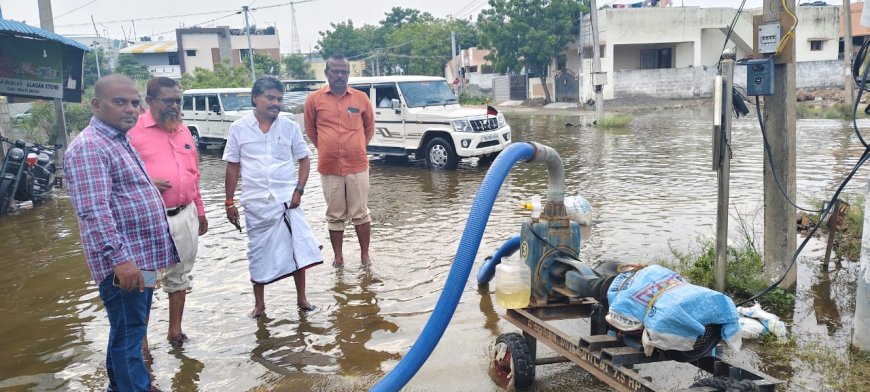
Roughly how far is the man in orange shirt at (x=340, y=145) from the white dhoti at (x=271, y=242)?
3.97 feet

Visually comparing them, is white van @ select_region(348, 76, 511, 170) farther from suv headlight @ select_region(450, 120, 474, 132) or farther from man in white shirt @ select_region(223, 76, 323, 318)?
man in white shirt @ select_region(223, 76, 323, 318)

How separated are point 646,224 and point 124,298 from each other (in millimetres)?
5604

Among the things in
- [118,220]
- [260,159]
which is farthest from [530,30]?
[118,220]

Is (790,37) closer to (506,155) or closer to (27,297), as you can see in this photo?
(506,155)

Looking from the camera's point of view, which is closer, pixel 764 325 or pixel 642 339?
pixel 642 339

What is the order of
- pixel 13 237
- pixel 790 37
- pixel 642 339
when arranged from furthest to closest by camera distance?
pixel 13 237
pixel 790 37
pixel 642 339

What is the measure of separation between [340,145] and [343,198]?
51 centimetres

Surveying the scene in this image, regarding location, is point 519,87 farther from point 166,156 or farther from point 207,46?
point 166,156

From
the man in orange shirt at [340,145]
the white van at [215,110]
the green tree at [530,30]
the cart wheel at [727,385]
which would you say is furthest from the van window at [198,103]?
the green tree at [530,30]

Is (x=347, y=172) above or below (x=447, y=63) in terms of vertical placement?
below

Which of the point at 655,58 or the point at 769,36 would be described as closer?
the point at 769,36

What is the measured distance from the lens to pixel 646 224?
7.22 metres

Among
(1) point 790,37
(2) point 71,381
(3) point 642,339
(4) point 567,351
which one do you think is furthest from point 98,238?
(1) point 790,37

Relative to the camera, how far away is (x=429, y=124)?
1220 cm
